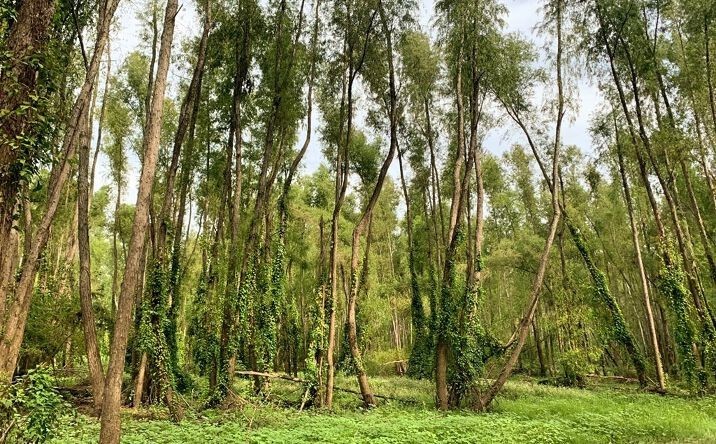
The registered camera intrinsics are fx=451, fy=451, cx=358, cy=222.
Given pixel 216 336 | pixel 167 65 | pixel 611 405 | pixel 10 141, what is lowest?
pixel 611 405

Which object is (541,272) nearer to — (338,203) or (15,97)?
(338,203)

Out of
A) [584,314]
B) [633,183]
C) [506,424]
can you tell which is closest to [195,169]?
[506,424]

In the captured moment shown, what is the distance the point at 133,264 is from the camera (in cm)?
629

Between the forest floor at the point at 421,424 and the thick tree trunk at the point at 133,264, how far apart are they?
0.74m

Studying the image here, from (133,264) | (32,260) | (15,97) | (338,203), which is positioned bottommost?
(133,264)

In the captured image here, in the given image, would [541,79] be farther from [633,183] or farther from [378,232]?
[378,232]

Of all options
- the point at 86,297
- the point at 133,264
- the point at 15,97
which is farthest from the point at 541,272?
the point at 15,97

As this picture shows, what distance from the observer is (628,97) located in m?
17.5

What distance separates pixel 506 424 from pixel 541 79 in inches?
504

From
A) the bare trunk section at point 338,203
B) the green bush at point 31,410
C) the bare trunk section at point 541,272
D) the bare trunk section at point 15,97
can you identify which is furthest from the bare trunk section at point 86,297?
the bare trunk section at point 541,272

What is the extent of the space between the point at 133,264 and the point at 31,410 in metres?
2.02

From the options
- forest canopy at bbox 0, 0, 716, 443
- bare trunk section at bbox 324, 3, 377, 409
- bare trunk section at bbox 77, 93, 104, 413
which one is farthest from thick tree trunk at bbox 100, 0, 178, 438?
bare trunk section at bbox 324, 3, 377, 409

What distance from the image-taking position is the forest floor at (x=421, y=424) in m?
8.31

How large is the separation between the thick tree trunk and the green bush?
68 centimetres
